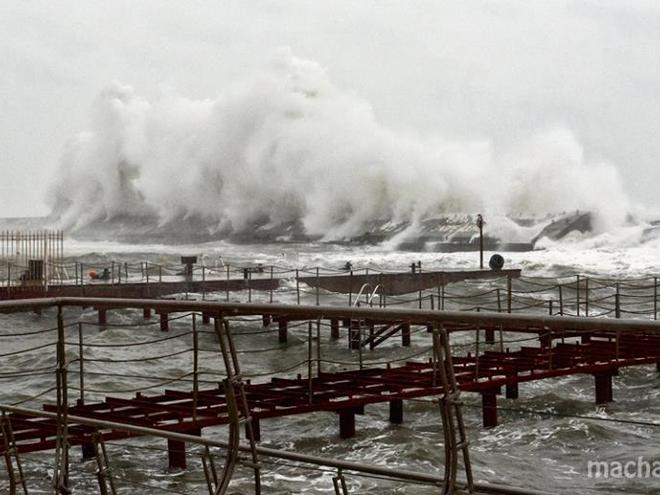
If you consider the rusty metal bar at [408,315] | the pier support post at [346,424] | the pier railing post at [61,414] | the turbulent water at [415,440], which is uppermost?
the rusty metal bar at [408,315]

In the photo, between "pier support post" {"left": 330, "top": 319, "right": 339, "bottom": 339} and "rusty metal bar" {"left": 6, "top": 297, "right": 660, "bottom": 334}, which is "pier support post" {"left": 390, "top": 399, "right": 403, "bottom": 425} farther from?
"pier support post" {"left": 330, "top": 319, "right": 339, "bottom": 339}

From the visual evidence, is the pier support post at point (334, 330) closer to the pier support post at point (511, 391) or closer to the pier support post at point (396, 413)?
the pier support post at point (511, 391)

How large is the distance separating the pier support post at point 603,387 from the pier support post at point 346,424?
3.02 m

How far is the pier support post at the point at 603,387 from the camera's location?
10.7m

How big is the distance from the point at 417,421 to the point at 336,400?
1.19 m

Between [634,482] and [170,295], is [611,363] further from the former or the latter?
[170,295]

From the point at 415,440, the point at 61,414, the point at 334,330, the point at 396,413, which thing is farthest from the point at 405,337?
the point at 61,414

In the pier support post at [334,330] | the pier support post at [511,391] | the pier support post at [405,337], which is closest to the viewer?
the pier support post at [511,391]

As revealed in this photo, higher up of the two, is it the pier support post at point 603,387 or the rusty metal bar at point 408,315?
the rusty metal bar at point 408,315

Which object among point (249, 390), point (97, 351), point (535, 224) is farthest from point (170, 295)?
point (535, 224)

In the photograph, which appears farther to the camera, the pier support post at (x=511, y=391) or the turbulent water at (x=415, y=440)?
the pier support post at (x=511, y=391)

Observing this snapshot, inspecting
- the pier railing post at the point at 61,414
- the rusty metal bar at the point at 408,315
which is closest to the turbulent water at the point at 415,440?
the pier railing post at the point at 61,414

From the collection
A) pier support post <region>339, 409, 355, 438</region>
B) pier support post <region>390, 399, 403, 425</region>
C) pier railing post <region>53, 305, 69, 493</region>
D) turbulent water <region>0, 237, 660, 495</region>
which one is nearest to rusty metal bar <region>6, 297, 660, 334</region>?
pier railing post <region>53, 305, 69, 493</region>

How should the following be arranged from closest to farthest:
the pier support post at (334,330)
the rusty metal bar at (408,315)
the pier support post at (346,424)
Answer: the rusty metal bar at (408,315), the pier support post at (346,424), the pier support post at (334,330)
